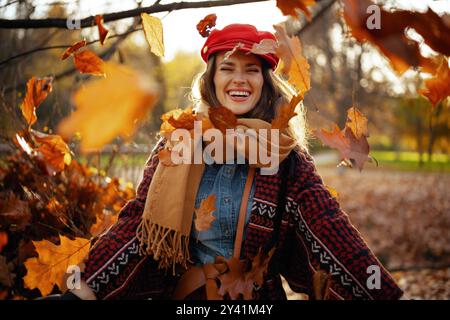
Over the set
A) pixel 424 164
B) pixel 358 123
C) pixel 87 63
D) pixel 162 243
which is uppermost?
pixel 87 63

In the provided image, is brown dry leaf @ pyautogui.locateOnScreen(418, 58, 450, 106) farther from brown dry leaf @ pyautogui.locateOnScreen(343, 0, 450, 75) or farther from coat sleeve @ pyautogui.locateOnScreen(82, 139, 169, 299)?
coat sleeve @ pyautogui.locateOnScreen(82, 139, 169, 299)

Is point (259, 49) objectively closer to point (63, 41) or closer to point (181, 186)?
point (181, 186)

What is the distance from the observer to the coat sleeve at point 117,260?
1.78 metres

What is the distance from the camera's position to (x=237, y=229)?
184cm

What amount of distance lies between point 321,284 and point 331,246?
19 cm

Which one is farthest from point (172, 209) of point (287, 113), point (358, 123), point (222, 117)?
point (358, 123)

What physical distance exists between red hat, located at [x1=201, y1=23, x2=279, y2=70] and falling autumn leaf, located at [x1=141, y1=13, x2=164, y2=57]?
0.48 meters

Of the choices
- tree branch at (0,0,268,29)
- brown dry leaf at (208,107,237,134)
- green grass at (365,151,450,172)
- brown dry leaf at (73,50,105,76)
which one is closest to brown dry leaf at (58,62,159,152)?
brown dry leaf at (208,107,237,134)

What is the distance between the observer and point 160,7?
1707 mm

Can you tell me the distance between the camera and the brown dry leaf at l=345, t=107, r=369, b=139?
182 centimetres

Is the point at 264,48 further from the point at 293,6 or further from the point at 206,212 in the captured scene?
the point at 206,212

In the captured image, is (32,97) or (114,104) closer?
(114,104)

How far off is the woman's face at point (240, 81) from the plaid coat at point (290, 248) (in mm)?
318
